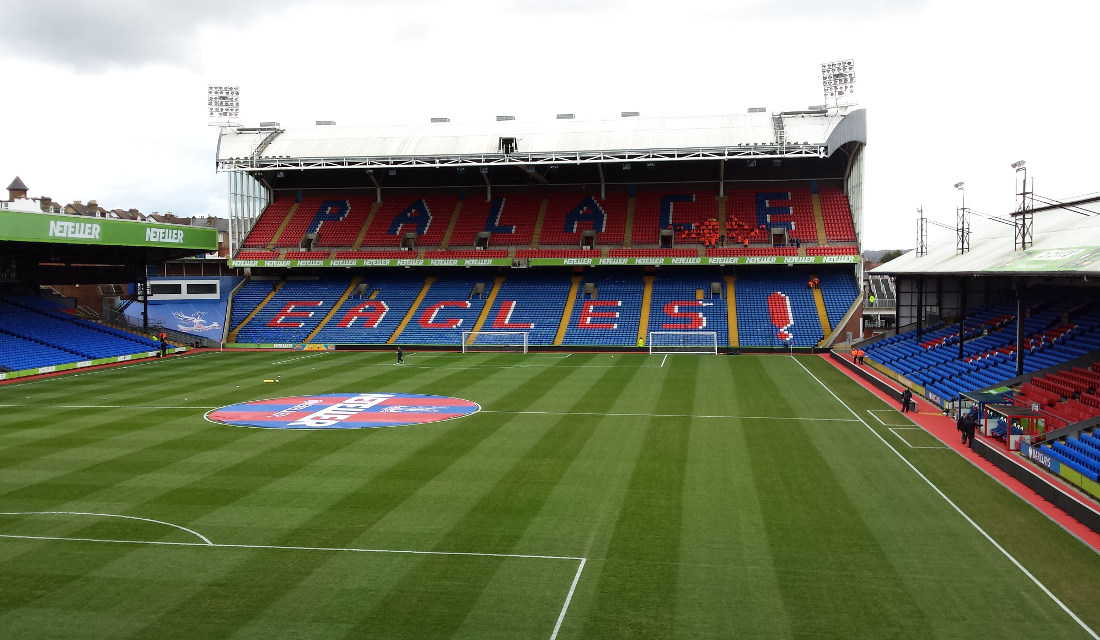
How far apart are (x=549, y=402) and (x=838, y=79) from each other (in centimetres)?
4094

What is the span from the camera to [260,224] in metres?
62.9

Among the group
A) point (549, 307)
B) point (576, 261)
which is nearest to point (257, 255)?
point (549, 307)

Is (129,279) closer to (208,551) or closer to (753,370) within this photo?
(753,370)

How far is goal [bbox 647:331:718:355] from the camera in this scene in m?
48.8

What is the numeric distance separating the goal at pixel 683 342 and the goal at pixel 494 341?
843 cm

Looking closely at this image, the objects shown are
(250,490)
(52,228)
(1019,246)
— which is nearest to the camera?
(250,490)

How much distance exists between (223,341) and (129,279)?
728 cm

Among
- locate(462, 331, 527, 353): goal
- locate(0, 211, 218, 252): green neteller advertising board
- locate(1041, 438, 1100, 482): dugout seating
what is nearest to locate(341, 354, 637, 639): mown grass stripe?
locate(1041, 438, 1100, 482): dugout seating

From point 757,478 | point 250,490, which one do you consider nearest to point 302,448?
point 250,490

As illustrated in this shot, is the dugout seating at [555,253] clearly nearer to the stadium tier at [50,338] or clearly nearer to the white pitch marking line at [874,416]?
the stadium tier at [50,338]

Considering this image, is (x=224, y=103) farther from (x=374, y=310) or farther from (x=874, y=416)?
(x=874, y=416)

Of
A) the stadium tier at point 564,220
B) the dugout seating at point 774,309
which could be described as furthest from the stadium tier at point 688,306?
the stadium tier at point 564,220

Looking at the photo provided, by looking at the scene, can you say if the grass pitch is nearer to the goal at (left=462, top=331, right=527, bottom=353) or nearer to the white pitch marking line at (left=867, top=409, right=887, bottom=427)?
the white pitch marking line at (left=867, top=409, right=887, bottom=427)

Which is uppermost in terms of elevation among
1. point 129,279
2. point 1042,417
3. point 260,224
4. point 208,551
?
point 260,224
